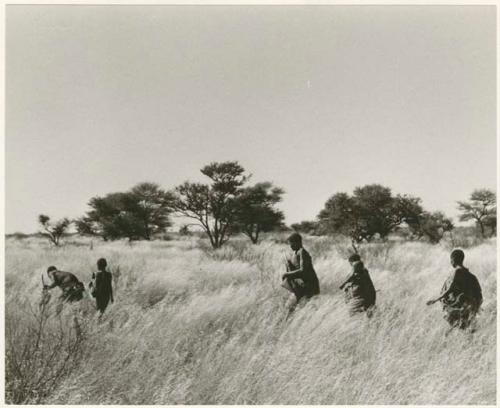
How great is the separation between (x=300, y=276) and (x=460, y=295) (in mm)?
1904

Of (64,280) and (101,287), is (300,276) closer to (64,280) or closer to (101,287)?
(101,287)

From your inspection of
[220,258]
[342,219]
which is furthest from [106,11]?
[342,219]

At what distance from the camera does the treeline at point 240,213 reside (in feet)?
45.9

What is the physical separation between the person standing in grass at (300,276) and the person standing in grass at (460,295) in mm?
1501

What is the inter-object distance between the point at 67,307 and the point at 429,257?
331 inches

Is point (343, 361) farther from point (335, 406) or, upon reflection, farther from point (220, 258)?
point (220, 258)

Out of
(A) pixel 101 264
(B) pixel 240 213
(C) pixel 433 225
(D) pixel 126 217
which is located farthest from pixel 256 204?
(A) pixel 101 264

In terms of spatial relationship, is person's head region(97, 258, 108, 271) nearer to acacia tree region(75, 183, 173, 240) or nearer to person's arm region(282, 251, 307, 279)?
person's arm region(282, 251, 307, 279)

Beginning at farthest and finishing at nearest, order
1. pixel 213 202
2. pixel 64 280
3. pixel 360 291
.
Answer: pixel 213 202 → pixel 64 280 → pixel 360 291

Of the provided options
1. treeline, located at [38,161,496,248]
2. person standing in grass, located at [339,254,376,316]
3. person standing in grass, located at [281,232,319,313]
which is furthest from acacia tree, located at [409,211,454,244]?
person standing in grass, located at [281,232,319,313]

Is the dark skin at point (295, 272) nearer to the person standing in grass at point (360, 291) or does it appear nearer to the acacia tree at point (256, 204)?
the person standing in grass at point (360, 291)

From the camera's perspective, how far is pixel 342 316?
4977 mm

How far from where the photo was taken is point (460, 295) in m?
4.56

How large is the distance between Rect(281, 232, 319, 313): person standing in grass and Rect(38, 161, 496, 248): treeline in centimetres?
582
